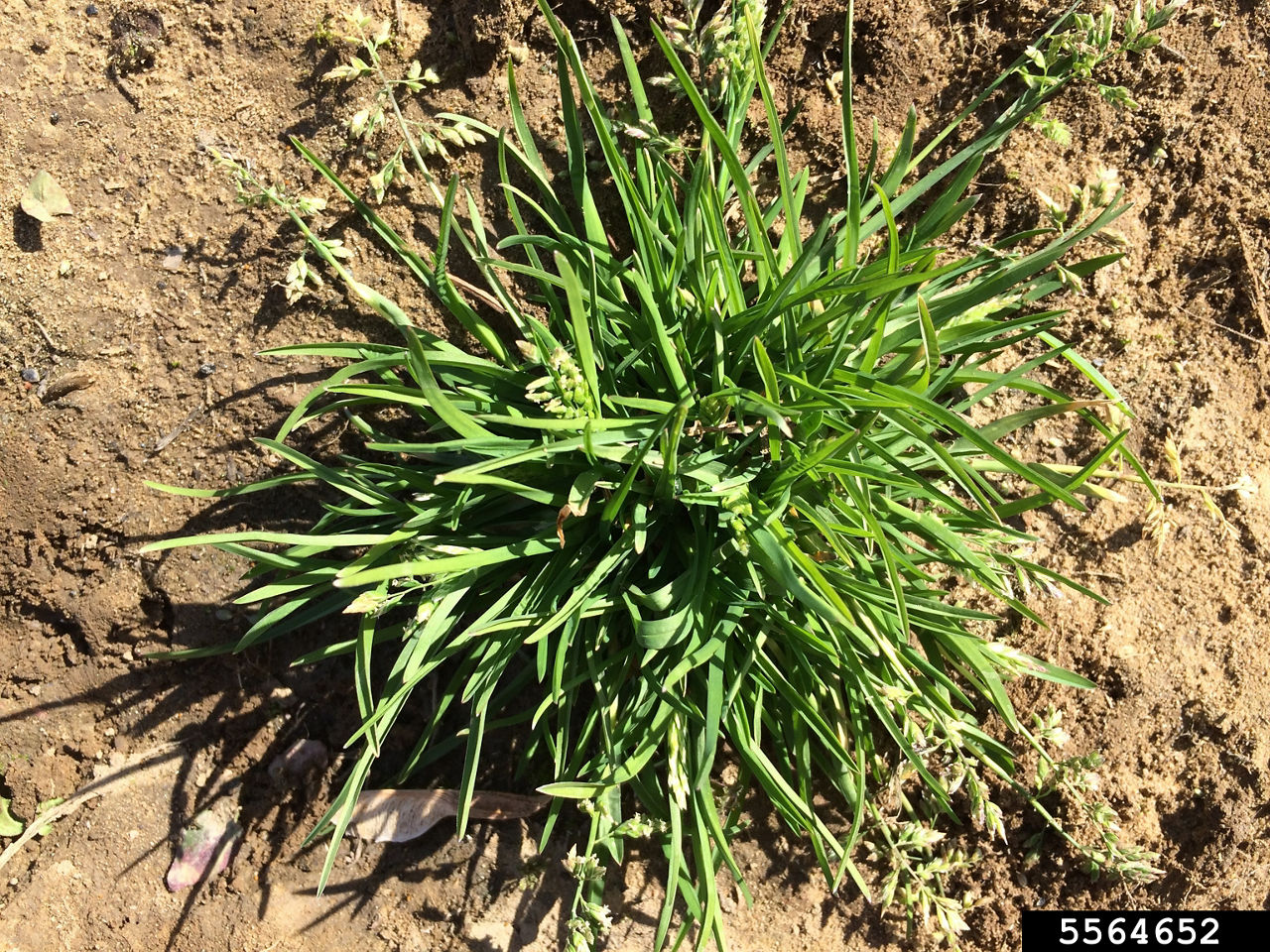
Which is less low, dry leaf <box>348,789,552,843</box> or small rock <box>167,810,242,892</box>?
dry leaf <box>348,789,552,843</box>

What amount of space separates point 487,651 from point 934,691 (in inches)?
46.2

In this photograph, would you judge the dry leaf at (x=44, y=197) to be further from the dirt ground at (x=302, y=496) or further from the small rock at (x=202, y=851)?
the small rock at (x=202, y=851)

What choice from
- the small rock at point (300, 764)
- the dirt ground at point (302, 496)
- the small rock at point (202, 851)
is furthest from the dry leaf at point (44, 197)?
the small rock at point (202, 851)

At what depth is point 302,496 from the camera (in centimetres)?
247

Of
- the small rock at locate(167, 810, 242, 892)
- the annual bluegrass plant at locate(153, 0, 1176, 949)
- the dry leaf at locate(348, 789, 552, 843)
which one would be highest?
the annual bluegrass plant at locate(153, 0, 1176, 949)

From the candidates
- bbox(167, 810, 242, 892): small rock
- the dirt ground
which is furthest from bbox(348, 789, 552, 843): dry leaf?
bbox(167, 810, 242, 892): small rock

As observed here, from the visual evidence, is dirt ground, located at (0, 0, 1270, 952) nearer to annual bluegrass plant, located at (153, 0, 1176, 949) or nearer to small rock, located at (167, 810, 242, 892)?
small rock, located at (167, 810, 242, 892)

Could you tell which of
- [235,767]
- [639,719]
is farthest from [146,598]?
[639,719]

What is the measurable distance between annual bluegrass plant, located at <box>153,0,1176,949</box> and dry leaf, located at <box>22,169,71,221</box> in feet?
2.04

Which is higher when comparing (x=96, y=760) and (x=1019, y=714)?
(x=1019, y=714)

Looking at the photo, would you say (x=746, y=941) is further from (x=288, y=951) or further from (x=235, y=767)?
(x=235, y=767)

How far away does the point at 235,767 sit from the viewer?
2561mm

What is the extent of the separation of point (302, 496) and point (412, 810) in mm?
995

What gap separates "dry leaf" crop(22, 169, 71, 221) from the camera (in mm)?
2406
